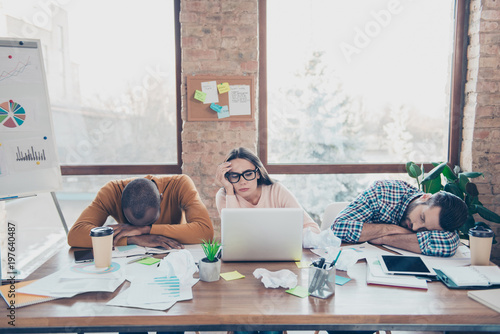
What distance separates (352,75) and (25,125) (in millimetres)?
2501

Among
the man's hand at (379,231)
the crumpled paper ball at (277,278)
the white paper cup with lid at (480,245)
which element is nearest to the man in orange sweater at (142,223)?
the crumpled paper ball at (277,278)

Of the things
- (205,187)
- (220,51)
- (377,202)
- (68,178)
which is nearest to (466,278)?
(377,202)

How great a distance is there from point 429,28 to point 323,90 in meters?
1.07

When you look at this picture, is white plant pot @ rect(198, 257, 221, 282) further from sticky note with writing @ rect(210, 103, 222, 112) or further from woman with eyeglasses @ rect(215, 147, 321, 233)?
sticky note with writing @ rect(210, 103, 222, 112)

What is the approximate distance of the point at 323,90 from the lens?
315 centimetres

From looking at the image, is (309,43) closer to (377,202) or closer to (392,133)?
(392,133)

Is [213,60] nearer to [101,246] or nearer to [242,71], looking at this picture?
[242,71]

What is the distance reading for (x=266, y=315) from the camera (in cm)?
107

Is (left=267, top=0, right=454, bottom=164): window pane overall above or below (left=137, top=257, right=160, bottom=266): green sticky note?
above

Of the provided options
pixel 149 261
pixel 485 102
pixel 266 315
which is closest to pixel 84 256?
pixel 149 261

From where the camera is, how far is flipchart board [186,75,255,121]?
2902mm

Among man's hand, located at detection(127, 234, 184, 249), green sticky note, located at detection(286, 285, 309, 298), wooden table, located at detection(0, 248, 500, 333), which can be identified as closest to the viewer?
wooden table, located at detection(0, 248, 500, 333)

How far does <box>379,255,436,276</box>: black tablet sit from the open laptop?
1.13 feet

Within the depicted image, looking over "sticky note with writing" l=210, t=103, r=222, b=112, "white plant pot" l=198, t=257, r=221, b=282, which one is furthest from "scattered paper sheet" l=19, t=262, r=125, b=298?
"sticky note with writing" l=210, t=103, r=222, b=112
